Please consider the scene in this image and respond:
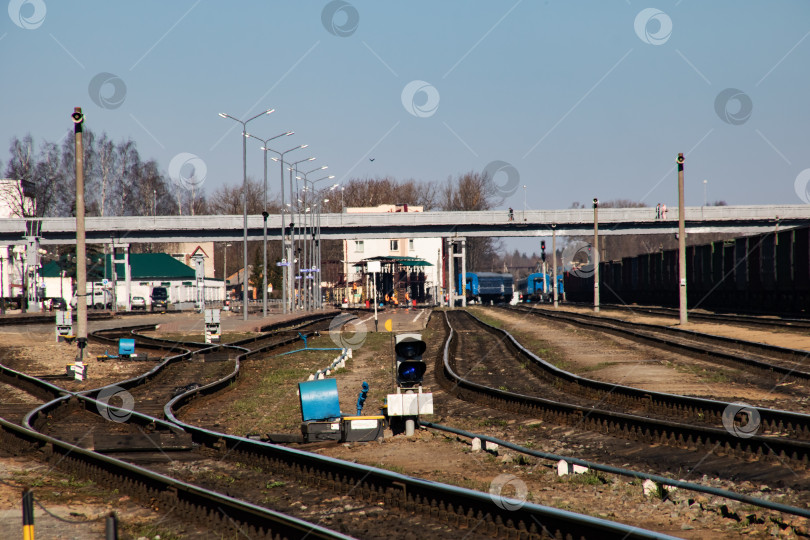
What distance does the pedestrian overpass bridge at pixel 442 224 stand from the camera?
85.3 meters

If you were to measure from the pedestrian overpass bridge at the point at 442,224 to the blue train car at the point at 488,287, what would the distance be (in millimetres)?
14978

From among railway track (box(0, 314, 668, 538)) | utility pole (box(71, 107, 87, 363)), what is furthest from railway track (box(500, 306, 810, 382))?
utility pole (box(71, 107, 87, 363))

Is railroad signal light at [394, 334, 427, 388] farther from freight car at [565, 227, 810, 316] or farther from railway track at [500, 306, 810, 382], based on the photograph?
freight car at [565, 227, 810, 316]

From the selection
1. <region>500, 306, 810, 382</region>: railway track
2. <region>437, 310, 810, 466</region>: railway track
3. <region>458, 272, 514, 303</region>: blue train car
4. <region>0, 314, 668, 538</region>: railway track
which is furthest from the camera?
<region>458, 272, 514, 303</region>: blue train car

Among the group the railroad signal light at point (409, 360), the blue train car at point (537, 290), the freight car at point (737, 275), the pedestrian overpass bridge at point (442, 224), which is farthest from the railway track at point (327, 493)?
the blue train car at point (537, 290)

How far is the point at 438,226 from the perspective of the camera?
8969 cm

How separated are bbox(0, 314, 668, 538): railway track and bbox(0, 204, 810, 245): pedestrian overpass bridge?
73.2 m

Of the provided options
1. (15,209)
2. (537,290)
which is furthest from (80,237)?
(537,290)

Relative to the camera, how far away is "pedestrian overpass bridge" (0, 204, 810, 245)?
85312 millimetres

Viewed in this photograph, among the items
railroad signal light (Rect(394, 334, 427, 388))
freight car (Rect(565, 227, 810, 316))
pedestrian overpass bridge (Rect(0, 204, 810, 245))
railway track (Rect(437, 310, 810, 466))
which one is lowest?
railway track (Rect(437, 310, 810, 466))

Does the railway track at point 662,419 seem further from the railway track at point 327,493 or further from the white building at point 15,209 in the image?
the white building at point 15,209

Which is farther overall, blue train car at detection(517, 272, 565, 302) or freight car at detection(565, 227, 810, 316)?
blue train car at detection(517, 272, 565, 302)

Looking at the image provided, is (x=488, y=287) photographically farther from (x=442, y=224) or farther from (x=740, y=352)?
(x=740, y=352)

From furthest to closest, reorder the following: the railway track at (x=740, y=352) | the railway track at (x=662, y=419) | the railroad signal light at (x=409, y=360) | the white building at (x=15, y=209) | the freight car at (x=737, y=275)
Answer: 1. the white building at (x=15, y=209)
2. the freight car at (x=737, y=275)
3. the railway track at (x=740, y=352)
4. the railroad signal light at (x=409, y=360)
5. the railway track at (x=662, y=419)
